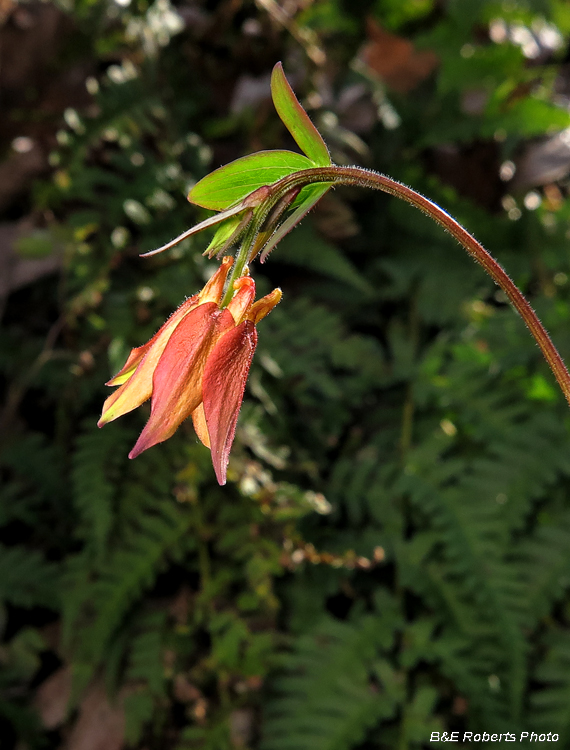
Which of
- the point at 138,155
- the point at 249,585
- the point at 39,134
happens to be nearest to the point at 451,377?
the point at 249,585

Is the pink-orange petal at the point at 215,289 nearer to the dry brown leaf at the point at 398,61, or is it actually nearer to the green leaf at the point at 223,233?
the green leaf at the point at 223,233

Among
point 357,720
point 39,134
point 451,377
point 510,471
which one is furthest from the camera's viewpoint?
point 39,134

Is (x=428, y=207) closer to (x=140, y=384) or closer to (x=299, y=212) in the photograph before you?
(x=299, y=212)

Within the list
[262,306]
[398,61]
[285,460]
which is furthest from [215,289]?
[398,61]

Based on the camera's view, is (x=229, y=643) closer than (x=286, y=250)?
Yes

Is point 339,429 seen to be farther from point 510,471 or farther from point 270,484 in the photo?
point 510,471

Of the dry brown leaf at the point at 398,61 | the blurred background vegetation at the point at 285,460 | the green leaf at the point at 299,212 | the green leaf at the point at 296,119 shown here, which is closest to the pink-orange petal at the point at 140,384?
the green leaf at the point at 299,212
